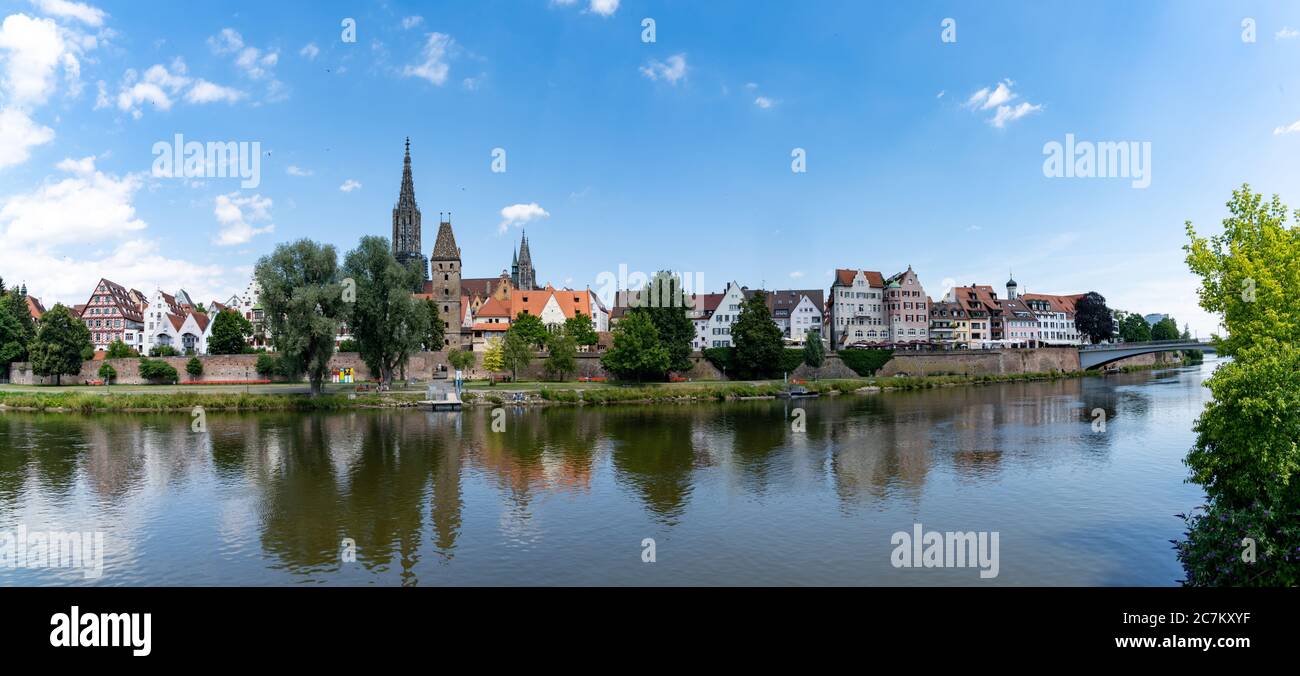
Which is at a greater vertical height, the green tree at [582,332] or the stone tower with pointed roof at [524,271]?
the stone tower with pointed roof at [524,271]

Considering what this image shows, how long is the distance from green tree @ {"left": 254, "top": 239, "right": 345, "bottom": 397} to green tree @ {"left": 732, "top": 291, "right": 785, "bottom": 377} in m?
37.8

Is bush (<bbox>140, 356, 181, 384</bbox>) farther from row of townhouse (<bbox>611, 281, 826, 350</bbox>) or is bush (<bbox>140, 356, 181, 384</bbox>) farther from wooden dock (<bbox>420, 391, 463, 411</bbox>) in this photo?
row of townhouse (<bbox>611, 281, 826, 350</bbox>)

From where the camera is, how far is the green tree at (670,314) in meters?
71.2

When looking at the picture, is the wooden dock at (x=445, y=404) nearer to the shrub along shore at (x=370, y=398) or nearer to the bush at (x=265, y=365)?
the shrub along shore at (x=370, y=398)

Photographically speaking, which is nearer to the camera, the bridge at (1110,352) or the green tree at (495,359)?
the green tree at (495,359)

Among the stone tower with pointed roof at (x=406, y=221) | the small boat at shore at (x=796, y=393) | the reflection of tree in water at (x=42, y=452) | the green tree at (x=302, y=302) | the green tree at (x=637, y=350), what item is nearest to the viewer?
the reflection of tree in water at (x=42, y=452)

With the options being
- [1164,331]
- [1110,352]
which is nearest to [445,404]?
[1110,352]

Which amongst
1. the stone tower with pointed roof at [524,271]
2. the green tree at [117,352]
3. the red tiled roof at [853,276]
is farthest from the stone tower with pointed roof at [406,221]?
the red tiled roof at [853,276]

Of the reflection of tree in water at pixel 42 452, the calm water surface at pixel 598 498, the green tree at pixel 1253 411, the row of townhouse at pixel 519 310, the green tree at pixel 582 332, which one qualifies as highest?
the row of townhouse at pixel 519 310

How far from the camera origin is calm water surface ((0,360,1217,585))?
16094 mm

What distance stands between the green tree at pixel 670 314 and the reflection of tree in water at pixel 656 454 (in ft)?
61.8

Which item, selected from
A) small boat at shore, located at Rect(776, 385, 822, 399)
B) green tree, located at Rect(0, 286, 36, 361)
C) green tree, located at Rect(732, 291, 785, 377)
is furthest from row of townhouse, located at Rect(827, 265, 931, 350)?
green tree, located at Rect(0, 286, 36, 361)

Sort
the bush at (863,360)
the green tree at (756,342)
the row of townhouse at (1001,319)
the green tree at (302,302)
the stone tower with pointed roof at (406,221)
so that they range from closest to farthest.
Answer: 1. the green tree at (302,302)
2. the green tree at (756,342)
3. the bush at (863,360)
4. the row of townhouse at (1001,319)
5. the stone tower with pointed roof at (406,221)
